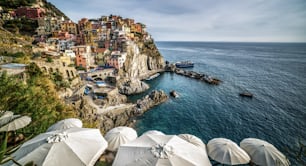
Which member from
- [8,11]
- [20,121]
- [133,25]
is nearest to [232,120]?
[20,121]

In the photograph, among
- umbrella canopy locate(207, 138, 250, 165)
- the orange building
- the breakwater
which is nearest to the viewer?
umbrella canopy locate(207, 138, 250, 165)

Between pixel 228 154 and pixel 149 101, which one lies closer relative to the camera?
pixel 228 154

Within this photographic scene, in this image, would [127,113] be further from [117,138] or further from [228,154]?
[228,154]

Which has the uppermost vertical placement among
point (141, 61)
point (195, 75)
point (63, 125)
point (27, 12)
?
point (27, 12)

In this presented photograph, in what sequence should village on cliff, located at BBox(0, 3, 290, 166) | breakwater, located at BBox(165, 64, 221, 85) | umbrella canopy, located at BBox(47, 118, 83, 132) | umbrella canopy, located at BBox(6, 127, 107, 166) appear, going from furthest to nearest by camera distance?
breakwater, located at BBox(165, 64, 221, 85) → umbrella canopy, located at BBox(47, 118, 83, 132) → village on cliff, located at BBox(0, 3, 290, 166) → umbrella canopy, located at BBox(6, 127, 107, 166)

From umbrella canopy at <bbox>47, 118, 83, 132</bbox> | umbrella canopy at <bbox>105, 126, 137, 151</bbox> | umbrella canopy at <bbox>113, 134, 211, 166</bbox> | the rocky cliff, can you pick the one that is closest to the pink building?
the rocky cliff

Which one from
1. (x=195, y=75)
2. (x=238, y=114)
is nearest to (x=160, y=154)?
(x=238, y=114)

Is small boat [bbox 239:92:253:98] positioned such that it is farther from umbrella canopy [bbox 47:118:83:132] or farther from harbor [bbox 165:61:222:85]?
umbrella canopy [bbox 47:118:83:132]
